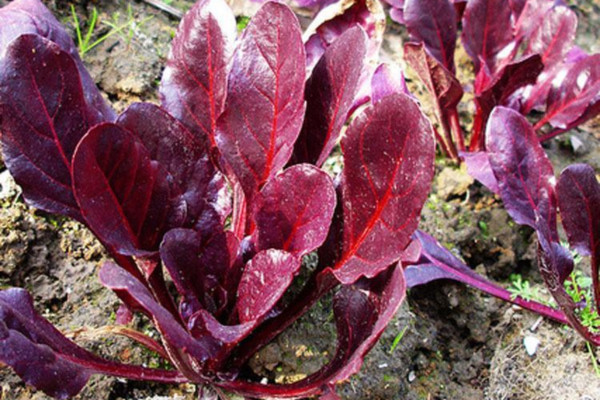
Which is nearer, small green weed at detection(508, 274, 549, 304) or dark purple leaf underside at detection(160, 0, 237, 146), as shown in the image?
dark purple leaf underside at detection(160, 0, 237, 146)

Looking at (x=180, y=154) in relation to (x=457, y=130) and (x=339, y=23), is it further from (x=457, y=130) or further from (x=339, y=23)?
(x=457, y=130)

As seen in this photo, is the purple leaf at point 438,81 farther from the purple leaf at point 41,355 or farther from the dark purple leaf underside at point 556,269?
the purple leaf at point 41,355

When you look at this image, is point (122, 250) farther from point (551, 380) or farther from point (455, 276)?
point (551, 380)

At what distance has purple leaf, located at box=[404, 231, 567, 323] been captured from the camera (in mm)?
1363

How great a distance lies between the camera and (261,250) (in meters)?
1.09

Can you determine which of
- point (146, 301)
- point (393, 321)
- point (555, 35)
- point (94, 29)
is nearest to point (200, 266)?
point (146, 301)

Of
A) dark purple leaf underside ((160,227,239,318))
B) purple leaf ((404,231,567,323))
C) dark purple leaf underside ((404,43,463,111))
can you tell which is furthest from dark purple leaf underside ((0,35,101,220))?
dark purple leaf underside ((404,43,463,111))

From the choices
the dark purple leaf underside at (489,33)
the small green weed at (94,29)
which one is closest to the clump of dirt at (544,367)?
the dark purple leaf underside at (489,33)

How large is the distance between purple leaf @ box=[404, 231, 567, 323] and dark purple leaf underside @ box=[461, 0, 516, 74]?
0.66 m

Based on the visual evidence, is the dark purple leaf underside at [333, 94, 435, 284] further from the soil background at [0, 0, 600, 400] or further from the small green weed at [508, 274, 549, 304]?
the small green weed at [508, 274, 549, 304]

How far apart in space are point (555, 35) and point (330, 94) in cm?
100

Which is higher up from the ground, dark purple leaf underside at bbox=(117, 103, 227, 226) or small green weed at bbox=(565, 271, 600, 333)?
dark purple leaf underside at bbox=(117, 103, 227, 226)

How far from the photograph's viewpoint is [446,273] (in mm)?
1391

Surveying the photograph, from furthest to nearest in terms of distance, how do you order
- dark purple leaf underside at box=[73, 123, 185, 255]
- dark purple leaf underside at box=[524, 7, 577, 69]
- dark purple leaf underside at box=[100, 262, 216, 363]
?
dark purple leaf underside at box=[524, 7, 577, 69] < dark purple leaf underside at box=[73, 123, 185, 255] < dark purple leaf underside at box=[100, 262, 216, 363]
